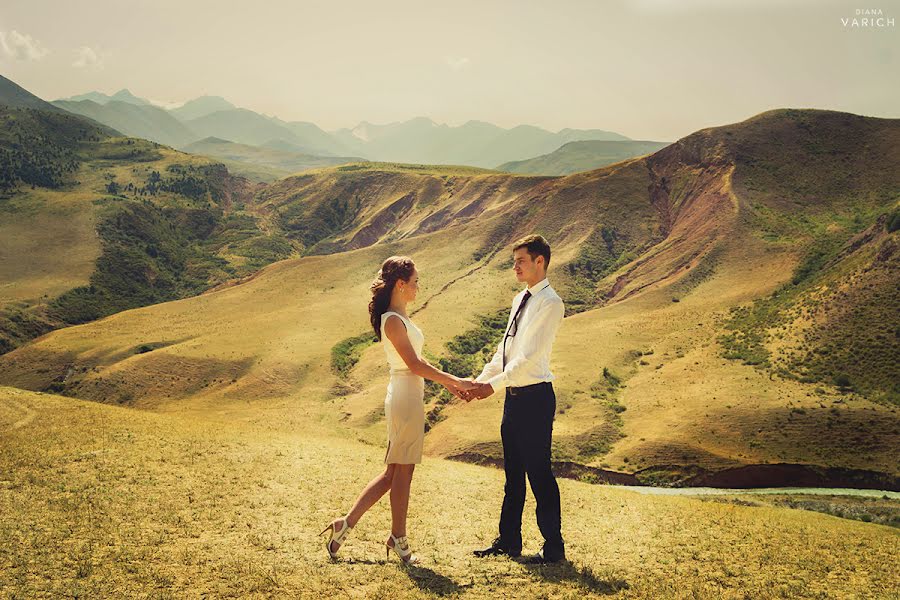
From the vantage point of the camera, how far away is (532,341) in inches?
282

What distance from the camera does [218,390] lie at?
5738 cm

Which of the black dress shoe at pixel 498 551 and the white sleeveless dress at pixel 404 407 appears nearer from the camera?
the white sleeveless dress at pixel 404 407

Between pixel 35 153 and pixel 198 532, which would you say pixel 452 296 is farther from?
pixel 35 153

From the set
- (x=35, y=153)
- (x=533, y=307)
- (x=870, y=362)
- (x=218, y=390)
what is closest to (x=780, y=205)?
(x=870, y=362)

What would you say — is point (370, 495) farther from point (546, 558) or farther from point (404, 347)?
point (546, 558)

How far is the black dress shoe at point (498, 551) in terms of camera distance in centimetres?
793

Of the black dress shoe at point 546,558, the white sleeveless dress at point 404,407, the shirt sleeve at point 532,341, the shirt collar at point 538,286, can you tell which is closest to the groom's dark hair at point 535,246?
the shirt collar at point 538,286

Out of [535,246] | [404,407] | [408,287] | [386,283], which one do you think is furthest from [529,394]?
[386,283]

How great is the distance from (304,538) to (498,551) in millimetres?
2856

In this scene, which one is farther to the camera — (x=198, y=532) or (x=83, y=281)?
(x=83, y=281)

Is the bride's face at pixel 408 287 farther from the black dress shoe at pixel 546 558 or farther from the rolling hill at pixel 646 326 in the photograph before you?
the rolling hill at pixel 646 326

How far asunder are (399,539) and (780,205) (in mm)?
85334

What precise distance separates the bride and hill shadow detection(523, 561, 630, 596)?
1.81 m

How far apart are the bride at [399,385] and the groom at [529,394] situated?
611 mm
